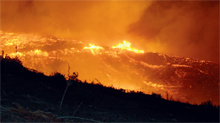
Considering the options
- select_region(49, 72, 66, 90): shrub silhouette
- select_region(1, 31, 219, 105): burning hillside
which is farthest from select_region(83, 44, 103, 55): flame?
select_region(49, 72, 66, 90): shrub silhouette

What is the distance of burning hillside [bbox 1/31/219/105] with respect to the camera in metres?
11.8

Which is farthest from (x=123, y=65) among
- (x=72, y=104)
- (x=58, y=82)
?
(x=72, y=104)

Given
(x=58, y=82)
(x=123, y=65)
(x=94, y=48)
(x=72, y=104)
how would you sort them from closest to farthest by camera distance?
(x=72, y=104)
(x=58, y=82)
(x=123, y=65)
(x=94, y=48)

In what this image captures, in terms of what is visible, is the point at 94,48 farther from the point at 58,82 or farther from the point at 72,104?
the point at 72,104

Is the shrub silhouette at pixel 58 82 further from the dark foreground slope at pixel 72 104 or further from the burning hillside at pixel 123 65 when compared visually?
the burning hillside at pixel 123 65

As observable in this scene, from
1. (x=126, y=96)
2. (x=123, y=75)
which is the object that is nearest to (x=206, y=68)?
(x=123, y=75)

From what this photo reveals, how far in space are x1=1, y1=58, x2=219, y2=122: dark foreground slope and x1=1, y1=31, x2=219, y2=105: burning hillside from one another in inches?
225

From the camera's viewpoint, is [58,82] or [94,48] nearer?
[58,82]

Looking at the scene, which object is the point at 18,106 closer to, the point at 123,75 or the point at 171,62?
the point at 123,75

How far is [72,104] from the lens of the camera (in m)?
4.16

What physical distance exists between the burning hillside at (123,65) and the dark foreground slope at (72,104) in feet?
18.8

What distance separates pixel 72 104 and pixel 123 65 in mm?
10446

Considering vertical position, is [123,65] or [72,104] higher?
[123,65]

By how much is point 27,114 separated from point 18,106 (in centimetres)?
23
